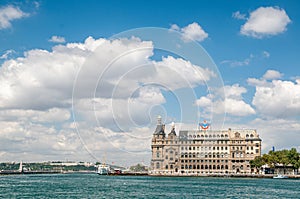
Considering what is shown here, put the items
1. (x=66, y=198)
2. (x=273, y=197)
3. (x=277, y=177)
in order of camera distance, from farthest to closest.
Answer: (x=277, y=177) < (x=273, y=197) < (x=66, y=198)

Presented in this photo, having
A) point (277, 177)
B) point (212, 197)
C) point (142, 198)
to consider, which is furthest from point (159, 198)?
point (277, 177)

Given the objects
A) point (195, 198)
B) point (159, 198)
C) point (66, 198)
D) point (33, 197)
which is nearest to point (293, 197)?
point (195, 198)

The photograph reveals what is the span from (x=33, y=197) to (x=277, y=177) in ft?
447

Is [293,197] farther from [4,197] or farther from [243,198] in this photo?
[4,197]

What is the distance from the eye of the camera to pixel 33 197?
8644 cm

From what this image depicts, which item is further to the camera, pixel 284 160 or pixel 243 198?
pixel 284 160

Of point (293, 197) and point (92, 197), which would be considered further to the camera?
point (293, 197)

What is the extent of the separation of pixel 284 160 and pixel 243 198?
118440mm

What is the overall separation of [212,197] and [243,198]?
5806 mm

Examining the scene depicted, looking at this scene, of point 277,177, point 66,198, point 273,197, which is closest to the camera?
point 66,198

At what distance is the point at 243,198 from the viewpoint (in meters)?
87.9

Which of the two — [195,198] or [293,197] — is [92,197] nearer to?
[195,198]

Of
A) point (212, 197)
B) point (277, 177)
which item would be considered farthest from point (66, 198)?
point (277, 177)

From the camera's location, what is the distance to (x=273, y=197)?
91.5 m
